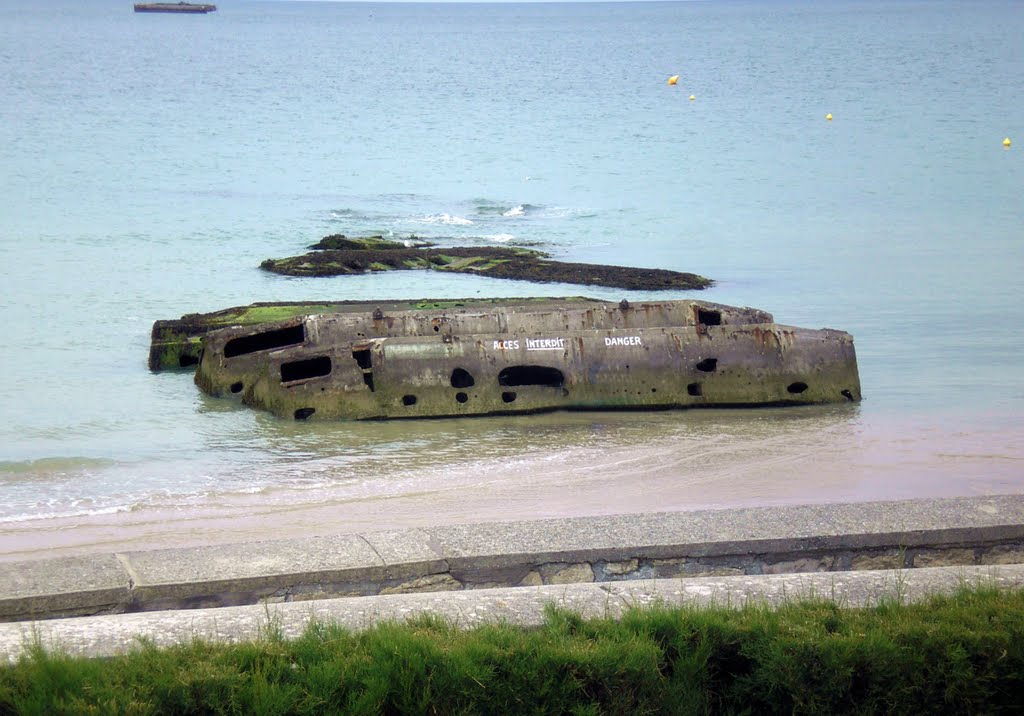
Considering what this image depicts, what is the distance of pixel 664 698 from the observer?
4469mm

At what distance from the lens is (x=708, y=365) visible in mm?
12141

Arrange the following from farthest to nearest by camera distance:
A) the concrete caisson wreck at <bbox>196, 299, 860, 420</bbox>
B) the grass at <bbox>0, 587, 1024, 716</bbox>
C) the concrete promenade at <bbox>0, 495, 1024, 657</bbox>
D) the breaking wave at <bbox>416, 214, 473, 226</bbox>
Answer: the breaking wave at <bbox>416, 214, 473, 226</bbox>, the concrete caisson wreck at <bbox>196, 299, 860, 420</bbox>, the concrete promenade at <bbox>0, 495, 1024, 657</bbox>, the grass at <bbox>0, 587, 1024, 716</bbox>

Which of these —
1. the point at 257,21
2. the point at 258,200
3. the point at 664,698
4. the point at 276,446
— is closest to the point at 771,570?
the point at 664,698

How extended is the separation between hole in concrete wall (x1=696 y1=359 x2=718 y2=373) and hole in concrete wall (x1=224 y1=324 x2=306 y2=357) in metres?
4.06

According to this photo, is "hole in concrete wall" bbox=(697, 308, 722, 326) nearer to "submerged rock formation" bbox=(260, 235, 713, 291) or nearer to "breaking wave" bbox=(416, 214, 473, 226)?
"submerged rock formation" bbox=(260, 235, 713, 291)

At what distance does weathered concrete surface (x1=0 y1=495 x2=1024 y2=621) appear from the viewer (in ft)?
17.6

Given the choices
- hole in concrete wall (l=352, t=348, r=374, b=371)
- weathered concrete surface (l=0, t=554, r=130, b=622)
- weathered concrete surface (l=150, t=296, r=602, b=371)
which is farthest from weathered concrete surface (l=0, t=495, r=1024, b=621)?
weathered concrete surface (l=150, t=296, r=602, b=371)

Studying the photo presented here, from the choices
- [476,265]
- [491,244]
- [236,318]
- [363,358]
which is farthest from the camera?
[491,244]

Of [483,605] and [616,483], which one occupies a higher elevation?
[483,605]

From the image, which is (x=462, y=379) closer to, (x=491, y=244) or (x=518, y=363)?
(x=518, y=363)

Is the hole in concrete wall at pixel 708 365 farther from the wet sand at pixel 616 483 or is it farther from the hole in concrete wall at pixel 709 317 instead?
the hole in concrete wall at pixel 709 317

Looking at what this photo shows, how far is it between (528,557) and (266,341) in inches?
307

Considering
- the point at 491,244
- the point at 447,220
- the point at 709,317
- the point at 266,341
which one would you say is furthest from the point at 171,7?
the point at 709,317

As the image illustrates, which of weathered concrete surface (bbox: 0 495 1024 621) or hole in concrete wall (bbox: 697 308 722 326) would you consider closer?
weathered concrete surface (bbox: 0 495 1024 621)
